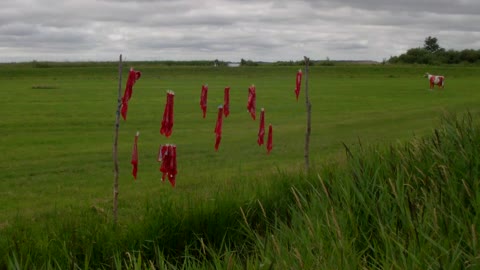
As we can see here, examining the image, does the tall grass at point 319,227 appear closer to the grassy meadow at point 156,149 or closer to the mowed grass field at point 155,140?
the grassy meadow at point 156,149

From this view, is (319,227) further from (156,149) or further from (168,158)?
(156,149)

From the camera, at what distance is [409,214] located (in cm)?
→ 524

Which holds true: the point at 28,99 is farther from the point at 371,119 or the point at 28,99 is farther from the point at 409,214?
the point at 409,214

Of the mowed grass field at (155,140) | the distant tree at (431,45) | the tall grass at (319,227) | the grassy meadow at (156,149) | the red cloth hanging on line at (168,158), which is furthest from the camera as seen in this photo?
the distant tree at (431,45)

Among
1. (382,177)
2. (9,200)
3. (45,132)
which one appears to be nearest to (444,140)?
(382,177)

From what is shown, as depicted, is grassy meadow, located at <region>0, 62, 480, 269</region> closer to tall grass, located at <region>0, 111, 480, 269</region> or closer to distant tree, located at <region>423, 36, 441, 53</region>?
tall grass, located at <region>0, 111, 480, 269</region>

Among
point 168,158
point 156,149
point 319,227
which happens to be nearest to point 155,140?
point 156,149

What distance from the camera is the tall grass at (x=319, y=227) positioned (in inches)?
178

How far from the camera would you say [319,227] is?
500 centimetres

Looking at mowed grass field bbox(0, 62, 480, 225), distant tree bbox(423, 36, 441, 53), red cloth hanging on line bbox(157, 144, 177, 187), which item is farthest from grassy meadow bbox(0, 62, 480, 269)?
distant tree bbox(423, 36, 441, 53)

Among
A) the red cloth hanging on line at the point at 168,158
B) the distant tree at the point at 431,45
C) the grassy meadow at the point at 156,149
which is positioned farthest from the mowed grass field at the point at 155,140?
the distant tree at the point at 431,45

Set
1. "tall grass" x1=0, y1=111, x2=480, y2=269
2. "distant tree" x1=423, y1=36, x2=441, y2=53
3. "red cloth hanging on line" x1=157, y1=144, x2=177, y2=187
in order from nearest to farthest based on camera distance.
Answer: "tall grass" x1=0, y1=111, x2=480, y2=269, "red cloth hanging on line" x1=157, y1=144, x2=177, y2=187, "distant tree" x1=423, y1=36, x2=441, y2=53

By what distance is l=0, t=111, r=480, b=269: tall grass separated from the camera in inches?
178

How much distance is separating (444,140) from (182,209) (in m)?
2.90
